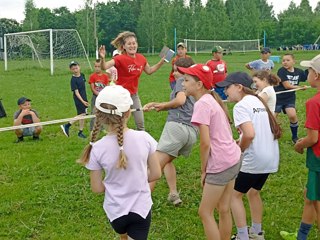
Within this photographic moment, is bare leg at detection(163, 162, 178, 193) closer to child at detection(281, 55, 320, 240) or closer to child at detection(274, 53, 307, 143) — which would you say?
child at detection(281, 55, 320, 240)

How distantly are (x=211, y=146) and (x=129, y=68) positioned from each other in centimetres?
331

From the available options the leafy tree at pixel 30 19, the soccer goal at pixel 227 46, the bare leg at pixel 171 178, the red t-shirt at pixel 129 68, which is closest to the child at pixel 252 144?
the bare leg at pixel 171 178

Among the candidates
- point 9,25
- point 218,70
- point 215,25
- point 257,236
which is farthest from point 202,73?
point 9,25

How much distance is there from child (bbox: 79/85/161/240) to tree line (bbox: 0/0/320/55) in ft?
202

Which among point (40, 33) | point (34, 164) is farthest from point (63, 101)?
point (40, 33)

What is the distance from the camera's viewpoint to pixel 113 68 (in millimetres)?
6957

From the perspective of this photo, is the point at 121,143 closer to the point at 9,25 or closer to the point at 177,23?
the point at 177,23

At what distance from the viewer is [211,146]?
3.86 meters

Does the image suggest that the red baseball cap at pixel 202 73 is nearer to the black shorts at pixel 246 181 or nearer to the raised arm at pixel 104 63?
the black shorts at pixel 246 181

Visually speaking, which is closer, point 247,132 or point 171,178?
point 247,132

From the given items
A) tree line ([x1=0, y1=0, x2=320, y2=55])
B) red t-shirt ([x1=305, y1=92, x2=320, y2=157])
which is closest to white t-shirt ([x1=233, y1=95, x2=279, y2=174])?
red t-shirt ([x1=305, y1=92, x2=320, y2=157])

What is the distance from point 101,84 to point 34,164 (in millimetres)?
2717

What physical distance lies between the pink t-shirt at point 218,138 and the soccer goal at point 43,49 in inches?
1135

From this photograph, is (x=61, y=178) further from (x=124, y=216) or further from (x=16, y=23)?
(x=16, y=23)
